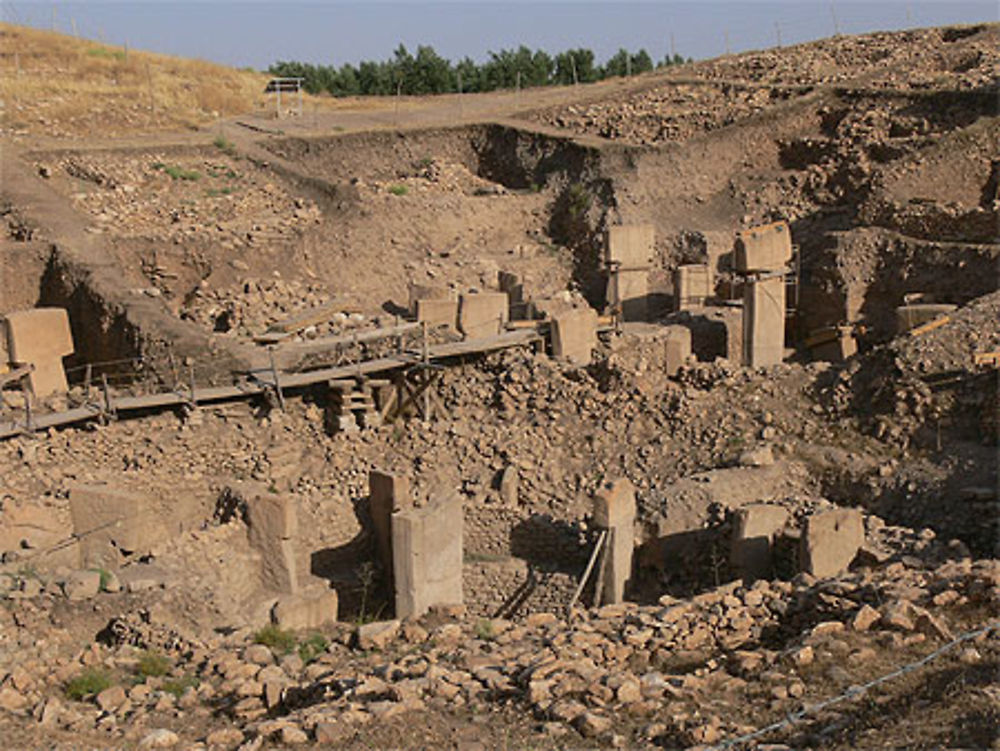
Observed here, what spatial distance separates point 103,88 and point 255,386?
14.9m

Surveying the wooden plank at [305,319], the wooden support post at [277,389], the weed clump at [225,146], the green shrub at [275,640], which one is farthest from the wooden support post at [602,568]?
the weed clump at [225,146]

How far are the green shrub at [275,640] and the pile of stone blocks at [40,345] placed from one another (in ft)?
19.5

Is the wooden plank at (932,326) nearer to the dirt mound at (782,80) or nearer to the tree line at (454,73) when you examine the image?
the dirt mound at (782,80)

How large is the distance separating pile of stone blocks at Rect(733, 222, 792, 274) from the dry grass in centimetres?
1415

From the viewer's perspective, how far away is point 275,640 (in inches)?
398

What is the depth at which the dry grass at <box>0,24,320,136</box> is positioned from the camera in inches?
928

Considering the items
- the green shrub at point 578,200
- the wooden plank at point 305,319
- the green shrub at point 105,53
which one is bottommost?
the wooden plank at point 305,319

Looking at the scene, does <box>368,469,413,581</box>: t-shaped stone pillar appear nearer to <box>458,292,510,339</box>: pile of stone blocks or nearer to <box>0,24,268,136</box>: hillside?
<box>458,292,510,339</box>: pile of stone blocks

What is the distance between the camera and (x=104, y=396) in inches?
540

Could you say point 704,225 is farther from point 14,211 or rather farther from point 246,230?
point 14,211

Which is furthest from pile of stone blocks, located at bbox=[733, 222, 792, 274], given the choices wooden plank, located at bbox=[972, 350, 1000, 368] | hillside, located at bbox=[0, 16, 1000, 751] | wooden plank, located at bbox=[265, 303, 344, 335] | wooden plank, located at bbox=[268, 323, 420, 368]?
wooden plank, located at bbox=[265, 303, 344, 335]

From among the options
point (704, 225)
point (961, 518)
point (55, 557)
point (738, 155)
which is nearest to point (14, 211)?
point (55, 557)

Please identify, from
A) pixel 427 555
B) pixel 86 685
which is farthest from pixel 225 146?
pixel 86 685

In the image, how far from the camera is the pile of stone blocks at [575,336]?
15398 mm
